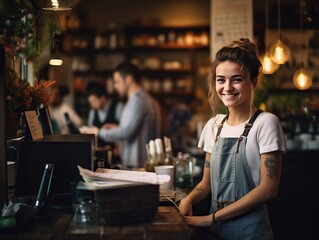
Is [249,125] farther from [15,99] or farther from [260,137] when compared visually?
[15,99]

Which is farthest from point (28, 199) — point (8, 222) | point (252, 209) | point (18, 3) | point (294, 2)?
point (294, 2)

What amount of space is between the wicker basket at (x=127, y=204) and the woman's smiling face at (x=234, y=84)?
2.19 ft

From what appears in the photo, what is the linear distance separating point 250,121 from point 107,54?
6.16 metres

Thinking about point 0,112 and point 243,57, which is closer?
point 0,112

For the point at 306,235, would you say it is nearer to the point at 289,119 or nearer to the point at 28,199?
the point at 289,119

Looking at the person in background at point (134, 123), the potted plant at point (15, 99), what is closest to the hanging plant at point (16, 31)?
the potted plant at point (15, 99)

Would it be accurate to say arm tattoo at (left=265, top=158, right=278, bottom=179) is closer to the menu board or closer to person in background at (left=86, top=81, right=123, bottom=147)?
the menu board

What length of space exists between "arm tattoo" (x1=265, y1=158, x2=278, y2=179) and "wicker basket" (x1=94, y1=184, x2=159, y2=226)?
0.57 meters

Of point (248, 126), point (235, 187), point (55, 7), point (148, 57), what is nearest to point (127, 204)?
point (235, 187)

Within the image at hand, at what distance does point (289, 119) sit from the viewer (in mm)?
4703

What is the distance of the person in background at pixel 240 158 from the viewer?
→ 2043mm

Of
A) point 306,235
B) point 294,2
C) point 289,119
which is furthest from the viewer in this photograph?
point 294,2

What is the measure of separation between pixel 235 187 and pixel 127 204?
0.66 meters

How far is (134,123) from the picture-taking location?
4461 mm
